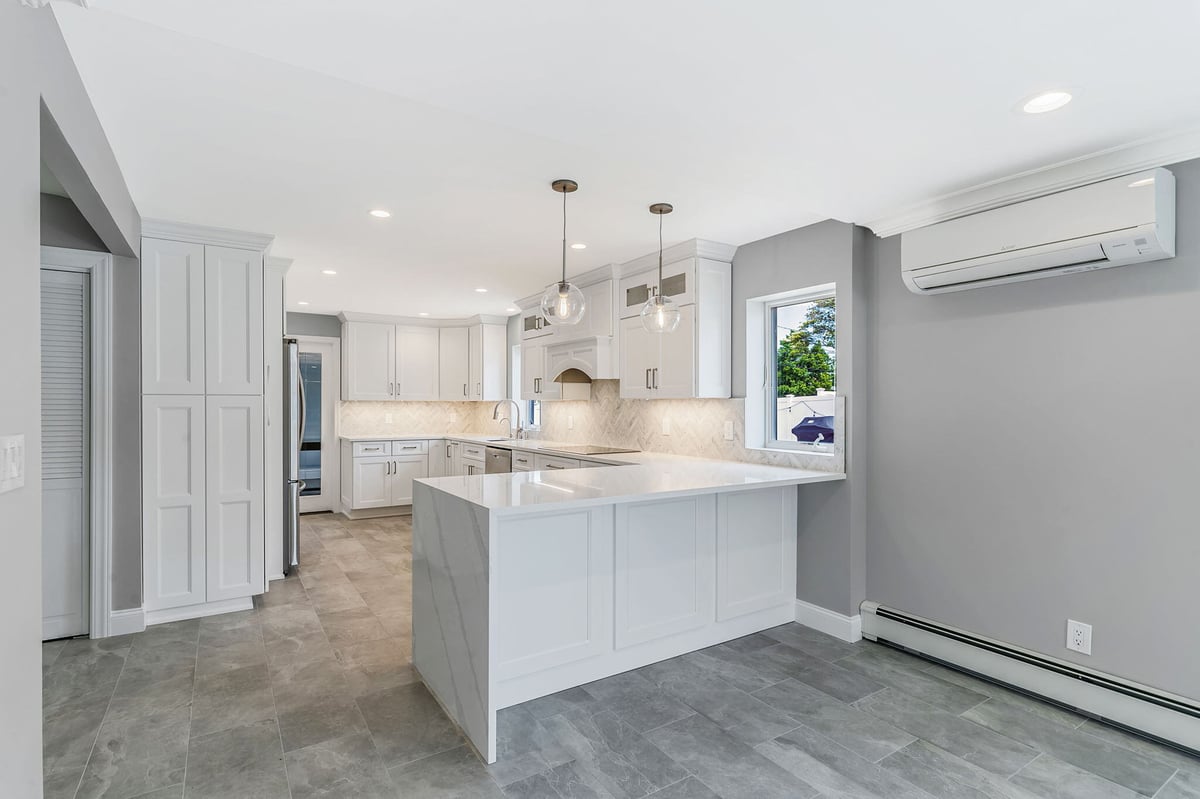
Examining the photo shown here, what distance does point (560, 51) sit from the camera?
5.92ft

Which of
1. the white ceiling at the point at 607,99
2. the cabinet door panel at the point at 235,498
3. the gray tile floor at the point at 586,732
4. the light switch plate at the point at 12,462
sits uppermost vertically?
the white ceiling at the point at 607,99

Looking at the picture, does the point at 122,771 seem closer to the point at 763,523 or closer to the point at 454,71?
the point at 454,71

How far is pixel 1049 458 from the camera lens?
269cm

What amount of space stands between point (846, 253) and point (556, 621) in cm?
245

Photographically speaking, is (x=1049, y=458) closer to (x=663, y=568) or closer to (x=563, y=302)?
(x=663, y=568)

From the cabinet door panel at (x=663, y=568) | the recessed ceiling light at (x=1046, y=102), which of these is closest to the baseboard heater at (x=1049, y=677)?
the cabinet door panel at (x=663, y=568)

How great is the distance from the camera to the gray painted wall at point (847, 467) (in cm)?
335

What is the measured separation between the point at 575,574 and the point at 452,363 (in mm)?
5100

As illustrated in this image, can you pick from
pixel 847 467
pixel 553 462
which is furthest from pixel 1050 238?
pixel 553 462

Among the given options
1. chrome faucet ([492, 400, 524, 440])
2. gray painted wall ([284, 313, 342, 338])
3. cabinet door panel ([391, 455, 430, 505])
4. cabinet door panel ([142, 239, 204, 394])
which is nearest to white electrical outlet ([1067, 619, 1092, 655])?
cabinet door panel ([142, 239, 204, 394])

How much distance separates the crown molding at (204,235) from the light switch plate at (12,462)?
265 cm

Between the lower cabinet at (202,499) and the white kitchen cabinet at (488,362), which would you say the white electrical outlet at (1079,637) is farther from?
the white kitchen cabinet at (488,362)

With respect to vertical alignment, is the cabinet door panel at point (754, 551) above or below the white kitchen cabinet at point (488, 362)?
below

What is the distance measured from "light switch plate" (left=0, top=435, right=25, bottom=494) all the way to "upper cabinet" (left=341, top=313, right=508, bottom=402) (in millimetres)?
5701
